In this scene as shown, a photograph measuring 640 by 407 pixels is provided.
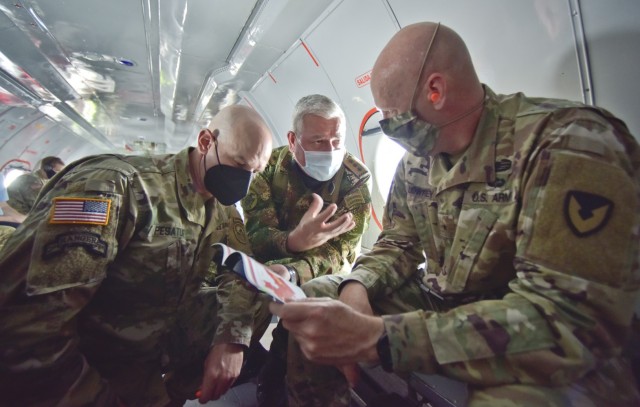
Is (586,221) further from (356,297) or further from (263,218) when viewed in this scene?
(263,218)

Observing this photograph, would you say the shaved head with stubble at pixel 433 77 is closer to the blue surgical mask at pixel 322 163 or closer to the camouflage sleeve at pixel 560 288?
the camouflage sleeve at pixel 560 288

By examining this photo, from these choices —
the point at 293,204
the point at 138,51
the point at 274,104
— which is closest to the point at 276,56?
the point at 274,104

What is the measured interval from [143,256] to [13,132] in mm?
7640

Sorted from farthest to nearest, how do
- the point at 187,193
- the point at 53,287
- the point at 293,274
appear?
the point at 293,274 < the point at 187,193 < the point at 53,287

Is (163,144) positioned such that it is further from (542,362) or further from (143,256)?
(542,362)

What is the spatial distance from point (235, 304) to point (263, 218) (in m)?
1.07

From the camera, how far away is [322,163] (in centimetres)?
247

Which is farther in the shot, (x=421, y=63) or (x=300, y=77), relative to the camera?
(x=300, y=77)

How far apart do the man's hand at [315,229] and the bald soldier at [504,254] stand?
890 mm

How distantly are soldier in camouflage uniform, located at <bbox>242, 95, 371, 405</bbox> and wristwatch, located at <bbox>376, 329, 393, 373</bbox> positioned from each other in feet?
3.94

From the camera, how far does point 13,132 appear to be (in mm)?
6461

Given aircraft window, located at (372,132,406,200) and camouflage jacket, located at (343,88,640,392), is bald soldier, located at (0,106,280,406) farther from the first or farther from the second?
aircraft window, located at (372,132,406,200)

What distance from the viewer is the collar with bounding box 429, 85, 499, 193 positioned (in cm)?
122

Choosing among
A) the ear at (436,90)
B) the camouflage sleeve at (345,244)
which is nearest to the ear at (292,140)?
the camouflage sleeve at (345,244)
